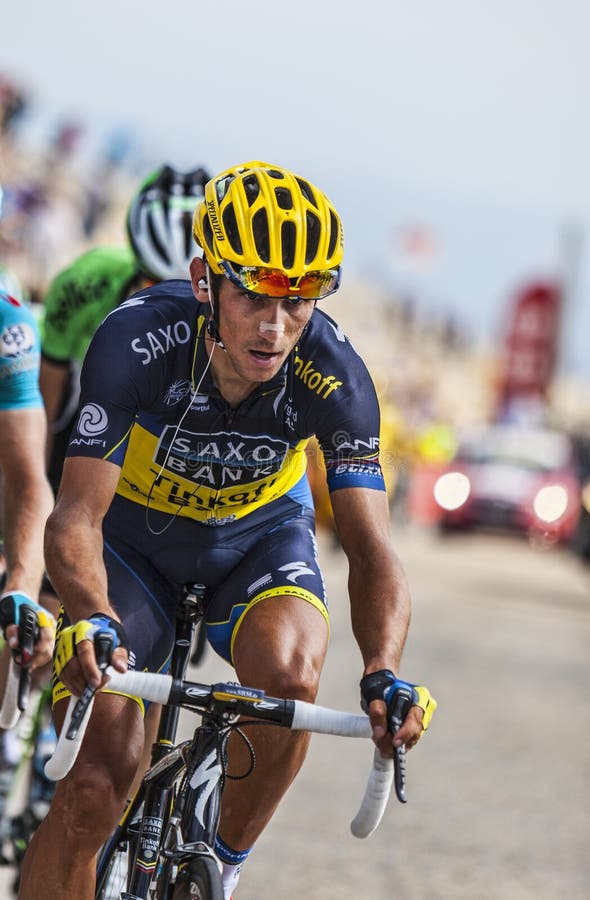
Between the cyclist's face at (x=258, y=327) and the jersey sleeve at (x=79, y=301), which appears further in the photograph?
the jersey sleeve at (x=79, y=301)

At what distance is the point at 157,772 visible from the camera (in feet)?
12.4

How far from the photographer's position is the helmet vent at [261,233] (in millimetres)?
3736

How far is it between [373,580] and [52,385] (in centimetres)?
250

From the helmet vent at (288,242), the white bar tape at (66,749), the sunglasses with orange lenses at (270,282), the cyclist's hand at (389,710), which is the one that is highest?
the helmet vent at (288,242)

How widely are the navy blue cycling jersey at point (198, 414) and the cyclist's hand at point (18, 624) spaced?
0.43m

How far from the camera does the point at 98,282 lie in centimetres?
614

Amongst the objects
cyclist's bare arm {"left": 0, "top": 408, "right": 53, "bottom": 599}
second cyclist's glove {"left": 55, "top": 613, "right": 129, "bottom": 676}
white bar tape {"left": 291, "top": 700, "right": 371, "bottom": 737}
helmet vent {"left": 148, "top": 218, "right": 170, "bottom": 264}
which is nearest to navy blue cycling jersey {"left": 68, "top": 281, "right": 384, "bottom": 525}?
cyclist's bare arm {"left": 0, "top": 408, "right": 53, "bottom": 599}

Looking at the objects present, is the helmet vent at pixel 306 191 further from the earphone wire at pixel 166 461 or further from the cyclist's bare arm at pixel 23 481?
the cyclist's bare arm at pixel 23 481

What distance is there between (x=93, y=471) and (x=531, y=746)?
6216mm

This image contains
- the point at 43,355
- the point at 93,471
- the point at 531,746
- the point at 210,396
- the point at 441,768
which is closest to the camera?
the point at 93,471

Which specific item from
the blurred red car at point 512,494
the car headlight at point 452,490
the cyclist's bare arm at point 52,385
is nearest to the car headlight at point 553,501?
the blurred red car at point 512,494

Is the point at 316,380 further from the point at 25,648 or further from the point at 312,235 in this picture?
the point at 25,648

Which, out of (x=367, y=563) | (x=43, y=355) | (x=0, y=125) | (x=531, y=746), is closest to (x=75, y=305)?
(x=43, y=355)

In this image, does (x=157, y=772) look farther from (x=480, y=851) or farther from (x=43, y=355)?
(x=480, y=851)
